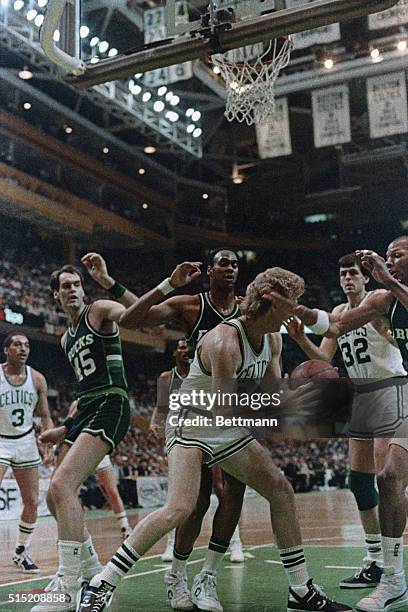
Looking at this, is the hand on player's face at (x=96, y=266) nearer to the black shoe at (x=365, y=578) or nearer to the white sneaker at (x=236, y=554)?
the black shoe at (x=365, y=578)

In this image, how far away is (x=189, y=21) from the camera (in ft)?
16.4

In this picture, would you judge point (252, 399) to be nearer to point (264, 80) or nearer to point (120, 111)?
point (264, 80)

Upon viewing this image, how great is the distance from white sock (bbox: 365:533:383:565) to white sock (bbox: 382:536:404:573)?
73cm

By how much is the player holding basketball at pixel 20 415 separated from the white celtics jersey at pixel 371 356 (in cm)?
300

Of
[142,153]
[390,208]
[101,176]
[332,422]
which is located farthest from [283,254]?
[332,422]

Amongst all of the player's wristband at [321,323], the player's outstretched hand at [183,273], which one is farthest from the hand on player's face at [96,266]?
the player's wristband at [321,323]

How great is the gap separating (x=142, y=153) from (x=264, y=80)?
401 inches

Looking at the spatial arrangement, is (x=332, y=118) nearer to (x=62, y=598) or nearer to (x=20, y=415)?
(x=20, y=415)

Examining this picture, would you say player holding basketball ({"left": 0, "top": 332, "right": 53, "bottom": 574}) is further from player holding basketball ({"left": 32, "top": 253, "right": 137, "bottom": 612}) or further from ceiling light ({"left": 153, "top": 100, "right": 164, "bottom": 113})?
ceiling light ({"left": 153, "top": 100, "right": 164, "bottom": 113})

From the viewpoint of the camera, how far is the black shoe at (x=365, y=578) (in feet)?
15.1

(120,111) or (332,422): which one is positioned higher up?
(120,111)

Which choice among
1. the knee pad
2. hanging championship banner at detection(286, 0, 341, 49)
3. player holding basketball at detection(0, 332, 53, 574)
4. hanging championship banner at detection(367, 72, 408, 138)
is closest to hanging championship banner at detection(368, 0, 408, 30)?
hanging championship banner at detection(286, 0, 341, 49)

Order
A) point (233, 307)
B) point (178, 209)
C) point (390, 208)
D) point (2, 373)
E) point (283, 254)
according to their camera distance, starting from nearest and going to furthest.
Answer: point (233, 307) < point (2, 373) < point (390, 208) < point (283, 254) < point (178, 209)

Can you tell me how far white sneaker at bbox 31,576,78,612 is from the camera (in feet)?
13.1
